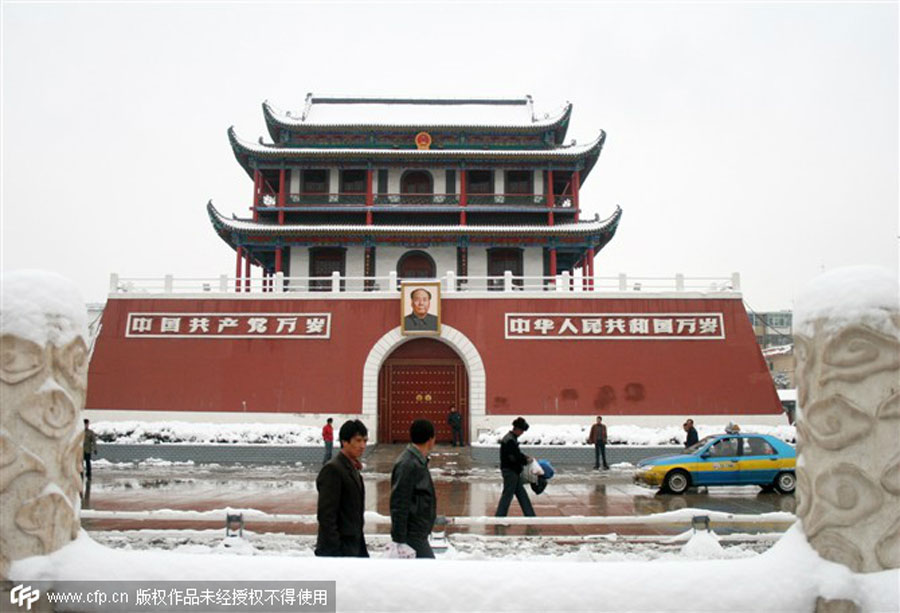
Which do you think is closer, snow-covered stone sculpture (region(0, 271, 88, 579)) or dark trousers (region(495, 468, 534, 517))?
snow-covered stone sculpture (region(0, 271, 88, 579))

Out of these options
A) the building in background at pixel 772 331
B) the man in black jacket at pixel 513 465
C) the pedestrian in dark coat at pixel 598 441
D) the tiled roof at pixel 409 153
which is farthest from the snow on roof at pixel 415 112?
the building in background at pixel 772 331

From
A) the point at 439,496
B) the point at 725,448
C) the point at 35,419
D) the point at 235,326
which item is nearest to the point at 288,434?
the point at 235,326

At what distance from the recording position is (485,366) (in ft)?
62.4

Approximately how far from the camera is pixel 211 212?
74.8ft

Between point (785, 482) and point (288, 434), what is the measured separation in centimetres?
1161

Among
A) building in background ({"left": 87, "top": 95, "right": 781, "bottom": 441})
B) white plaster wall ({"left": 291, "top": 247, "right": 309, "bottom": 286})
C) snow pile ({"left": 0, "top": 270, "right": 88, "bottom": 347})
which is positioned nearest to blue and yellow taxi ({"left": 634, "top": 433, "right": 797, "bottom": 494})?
building in background ({"left": 87, "top": 95, "right": 781, "bottom": 441})

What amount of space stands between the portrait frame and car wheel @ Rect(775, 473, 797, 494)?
32.8 ft

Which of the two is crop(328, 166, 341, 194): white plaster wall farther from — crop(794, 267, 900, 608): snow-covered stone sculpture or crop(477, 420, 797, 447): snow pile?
crop(794, 267, 900, 608): snow-covered stone sculpture

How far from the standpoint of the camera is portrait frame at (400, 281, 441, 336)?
62.4 ft

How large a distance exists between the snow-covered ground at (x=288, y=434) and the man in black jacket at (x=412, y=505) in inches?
492

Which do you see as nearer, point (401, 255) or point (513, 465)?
point (513, 465)

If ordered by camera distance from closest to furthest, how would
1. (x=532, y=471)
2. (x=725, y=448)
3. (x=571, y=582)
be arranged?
(x=571, y=582) < (x=532, y=471) < (x=725, y=448)

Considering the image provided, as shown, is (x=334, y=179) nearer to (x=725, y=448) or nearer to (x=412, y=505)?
(x=725, y=448)

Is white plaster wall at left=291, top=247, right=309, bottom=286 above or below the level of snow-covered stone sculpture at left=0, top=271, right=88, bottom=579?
above
